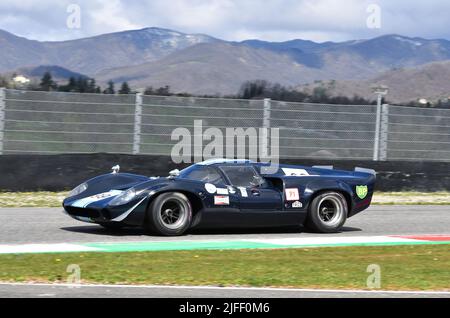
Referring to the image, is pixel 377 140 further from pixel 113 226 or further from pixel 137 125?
pixel 113 226

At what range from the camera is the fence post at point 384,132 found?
21109mm

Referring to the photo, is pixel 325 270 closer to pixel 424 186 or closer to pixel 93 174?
pixel 93 174

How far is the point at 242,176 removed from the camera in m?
12.4

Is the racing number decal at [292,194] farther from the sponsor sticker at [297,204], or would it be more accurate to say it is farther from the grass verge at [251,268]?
the grass verge at [251,268]

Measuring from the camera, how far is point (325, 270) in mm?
9383

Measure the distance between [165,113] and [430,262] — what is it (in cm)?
1063

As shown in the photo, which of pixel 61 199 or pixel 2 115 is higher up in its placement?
pixel 2 115

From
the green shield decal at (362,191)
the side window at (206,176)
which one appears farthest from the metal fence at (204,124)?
the green shield decal at (362,191)

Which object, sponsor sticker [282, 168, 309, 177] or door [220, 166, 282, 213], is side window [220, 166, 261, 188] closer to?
door [220, 166, 282, 213]

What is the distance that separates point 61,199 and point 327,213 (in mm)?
6141

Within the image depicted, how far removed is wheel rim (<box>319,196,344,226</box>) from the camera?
41.8ft

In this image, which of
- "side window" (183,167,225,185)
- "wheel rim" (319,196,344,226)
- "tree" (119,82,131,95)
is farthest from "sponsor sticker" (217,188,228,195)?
"tree" (119,82,131,95)

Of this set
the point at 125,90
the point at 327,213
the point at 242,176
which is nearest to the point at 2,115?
the point at 125,90
